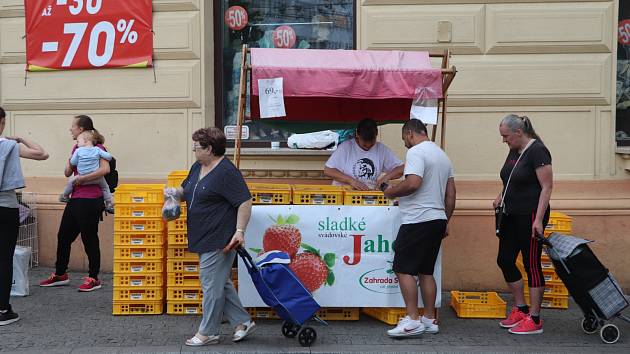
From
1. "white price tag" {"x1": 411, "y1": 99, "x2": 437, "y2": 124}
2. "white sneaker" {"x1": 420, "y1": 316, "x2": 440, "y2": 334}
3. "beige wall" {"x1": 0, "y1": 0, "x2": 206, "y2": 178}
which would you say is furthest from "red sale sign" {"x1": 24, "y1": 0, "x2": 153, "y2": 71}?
"white sneaker" {"x1": 420, "y1": 316, "x2": 440, "y2": 334}

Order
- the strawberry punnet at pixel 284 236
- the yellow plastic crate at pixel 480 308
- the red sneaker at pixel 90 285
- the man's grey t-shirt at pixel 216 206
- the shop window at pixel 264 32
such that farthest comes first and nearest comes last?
the shop window at pixel 264 32 < the red sneaker at pixel 90 285 < the yellow plastic crate at pixel 480 308 < the strawberry punnet at pixel 284 236 < the man's grey t-shirt at pixel 216 206

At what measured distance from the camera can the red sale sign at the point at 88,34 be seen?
840cm

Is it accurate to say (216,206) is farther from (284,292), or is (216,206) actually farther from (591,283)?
(591,283)

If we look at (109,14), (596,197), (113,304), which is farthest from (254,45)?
(596,197)

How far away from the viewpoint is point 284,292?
18.7 ft

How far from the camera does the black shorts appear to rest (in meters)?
5.97

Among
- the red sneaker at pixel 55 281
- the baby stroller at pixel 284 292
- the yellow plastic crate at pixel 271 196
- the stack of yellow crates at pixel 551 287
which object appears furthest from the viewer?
the red sneaker at pixel 55 281

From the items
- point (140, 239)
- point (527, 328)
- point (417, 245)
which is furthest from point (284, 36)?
point (527, 328)

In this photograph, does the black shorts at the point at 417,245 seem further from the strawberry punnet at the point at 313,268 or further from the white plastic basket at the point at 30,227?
the white plastic basket at the point at 30,227

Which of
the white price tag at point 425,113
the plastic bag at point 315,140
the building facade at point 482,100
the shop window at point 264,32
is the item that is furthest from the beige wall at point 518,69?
the white price tag at point 425,113

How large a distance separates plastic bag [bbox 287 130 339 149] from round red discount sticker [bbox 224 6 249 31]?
1515mm

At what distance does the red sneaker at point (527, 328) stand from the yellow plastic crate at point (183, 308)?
270 cm

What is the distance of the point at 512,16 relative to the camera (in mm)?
7961

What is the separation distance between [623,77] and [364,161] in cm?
331
